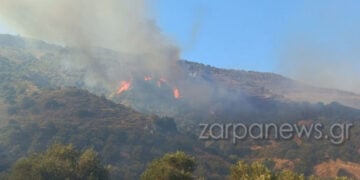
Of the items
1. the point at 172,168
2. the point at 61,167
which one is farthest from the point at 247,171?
the point at 61,167

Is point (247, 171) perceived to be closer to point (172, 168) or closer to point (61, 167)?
point (172, 168)

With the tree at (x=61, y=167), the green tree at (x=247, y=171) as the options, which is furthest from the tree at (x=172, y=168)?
the tree at (x=61, y=167)

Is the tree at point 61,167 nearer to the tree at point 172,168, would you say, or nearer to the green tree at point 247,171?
the tree at point 172,168

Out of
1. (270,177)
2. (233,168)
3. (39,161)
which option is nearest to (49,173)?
(39,161)

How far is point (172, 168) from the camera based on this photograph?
7169 cm

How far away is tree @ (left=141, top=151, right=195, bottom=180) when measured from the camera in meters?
70.7

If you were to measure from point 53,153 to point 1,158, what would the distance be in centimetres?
8096

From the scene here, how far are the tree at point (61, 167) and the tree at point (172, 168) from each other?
18592 millimetres

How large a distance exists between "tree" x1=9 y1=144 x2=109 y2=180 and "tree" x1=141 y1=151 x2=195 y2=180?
61.0ft

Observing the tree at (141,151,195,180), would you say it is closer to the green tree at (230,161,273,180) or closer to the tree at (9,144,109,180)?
the green tree at (230,161,273,180)

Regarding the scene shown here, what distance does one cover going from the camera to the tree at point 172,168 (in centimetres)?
7069

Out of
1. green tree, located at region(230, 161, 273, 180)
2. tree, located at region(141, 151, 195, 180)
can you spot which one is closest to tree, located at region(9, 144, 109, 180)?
tree, located at region(141, 151, 195, 180)

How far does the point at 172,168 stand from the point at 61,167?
2566 cm

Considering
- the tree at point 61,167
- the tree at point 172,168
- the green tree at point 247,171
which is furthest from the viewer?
the tree at point 61,167
